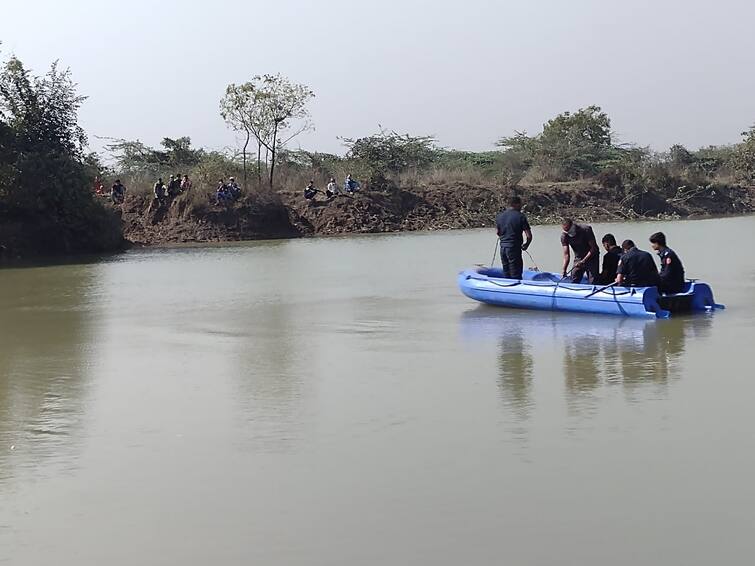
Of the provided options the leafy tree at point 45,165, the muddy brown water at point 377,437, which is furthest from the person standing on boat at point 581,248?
the leafy tree at point 45,165

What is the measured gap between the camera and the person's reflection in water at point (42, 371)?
8219 millimetres

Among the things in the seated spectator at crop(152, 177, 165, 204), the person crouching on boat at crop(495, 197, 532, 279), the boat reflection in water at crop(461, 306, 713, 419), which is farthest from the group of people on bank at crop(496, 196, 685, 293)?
the seated spectator at crop(152, 177, 165, 204)

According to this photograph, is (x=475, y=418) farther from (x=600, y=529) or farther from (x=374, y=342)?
(x=374, y=342)

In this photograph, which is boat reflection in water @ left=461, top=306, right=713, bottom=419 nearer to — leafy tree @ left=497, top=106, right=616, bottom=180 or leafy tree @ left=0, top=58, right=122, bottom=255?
leafy tree @ left=0, top=58, right=122, bottom=255

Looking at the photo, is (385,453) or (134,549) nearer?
(134,549)

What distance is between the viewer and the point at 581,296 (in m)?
14.4

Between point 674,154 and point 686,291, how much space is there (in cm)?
3980

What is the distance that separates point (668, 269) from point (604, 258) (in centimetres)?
88

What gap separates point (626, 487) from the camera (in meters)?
6.80

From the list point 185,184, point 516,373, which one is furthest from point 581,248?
point 185,184

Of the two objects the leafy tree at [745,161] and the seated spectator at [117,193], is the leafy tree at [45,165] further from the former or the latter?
the leafy tree at [745,161]

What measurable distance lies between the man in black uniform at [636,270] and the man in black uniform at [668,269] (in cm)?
23

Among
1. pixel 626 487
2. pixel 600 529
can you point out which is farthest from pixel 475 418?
pixel 600 529

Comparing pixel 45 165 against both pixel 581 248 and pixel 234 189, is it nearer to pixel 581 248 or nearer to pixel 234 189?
pixel 234 189
